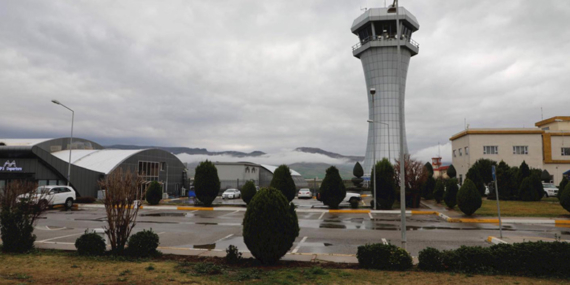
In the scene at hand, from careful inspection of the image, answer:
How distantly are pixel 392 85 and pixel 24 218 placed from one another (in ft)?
217

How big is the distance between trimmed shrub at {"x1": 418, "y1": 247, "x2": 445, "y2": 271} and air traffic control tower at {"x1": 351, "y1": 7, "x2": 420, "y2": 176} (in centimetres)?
6045

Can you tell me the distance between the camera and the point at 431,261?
8719mm

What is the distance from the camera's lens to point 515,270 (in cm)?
840

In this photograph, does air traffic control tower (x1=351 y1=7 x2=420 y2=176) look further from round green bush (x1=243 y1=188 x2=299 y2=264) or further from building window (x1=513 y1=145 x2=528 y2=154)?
round green bush (x1=243 y1=188 x2=299 y2=264)

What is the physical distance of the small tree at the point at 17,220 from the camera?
10539mm

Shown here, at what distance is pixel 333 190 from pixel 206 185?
10762 millimetres

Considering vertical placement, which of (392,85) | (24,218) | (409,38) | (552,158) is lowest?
(24,218)

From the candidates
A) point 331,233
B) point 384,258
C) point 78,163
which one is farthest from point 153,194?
point 384,258

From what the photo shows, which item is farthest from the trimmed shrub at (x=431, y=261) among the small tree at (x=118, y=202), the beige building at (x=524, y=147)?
the beige building at (x=524, y=147)

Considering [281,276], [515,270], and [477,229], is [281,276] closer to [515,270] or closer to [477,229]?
[515,270]

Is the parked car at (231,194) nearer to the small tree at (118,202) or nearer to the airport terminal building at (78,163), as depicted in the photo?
the airport terminal building at (78,163)

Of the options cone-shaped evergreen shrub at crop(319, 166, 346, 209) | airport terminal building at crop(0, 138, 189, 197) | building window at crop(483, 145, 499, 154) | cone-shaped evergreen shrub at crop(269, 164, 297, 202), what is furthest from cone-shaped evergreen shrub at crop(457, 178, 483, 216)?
building window at crop(483, 145, 499, 154)

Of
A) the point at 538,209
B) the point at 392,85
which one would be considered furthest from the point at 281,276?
the point at 392,85

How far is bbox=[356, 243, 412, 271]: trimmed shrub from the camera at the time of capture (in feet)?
28.7
